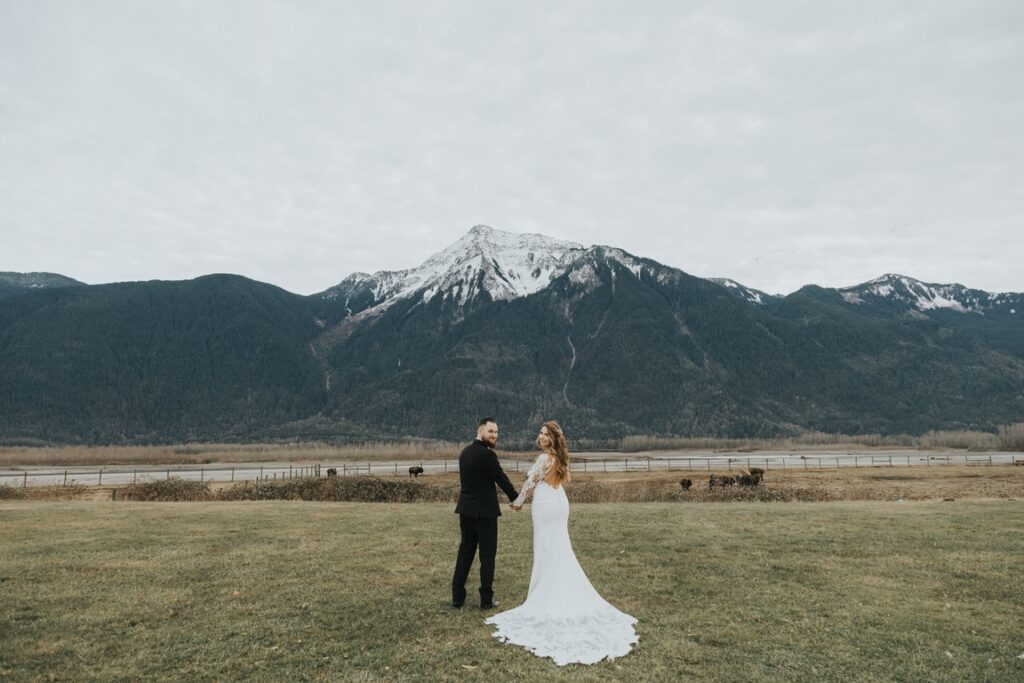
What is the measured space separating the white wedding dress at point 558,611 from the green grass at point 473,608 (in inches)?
14.7

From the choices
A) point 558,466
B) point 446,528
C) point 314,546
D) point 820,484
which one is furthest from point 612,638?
point 820,484

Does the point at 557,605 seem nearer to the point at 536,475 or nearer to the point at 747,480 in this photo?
the point at 536,475

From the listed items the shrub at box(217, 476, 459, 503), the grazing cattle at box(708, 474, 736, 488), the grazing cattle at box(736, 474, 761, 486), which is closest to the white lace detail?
the shrub at box(217, 476, 459, 503)

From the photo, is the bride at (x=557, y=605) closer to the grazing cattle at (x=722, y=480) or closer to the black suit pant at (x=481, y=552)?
the black suit pant at (x=481, y=552)

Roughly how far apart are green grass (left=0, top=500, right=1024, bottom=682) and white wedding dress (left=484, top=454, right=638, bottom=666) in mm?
374

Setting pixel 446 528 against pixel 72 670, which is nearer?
pixel 72 670

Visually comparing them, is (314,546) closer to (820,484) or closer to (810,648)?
(810,648)

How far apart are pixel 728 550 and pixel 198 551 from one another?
14236 mm

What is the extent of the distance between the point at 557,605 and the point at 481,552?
1.74 m

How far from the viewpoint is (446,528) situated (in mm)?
20234

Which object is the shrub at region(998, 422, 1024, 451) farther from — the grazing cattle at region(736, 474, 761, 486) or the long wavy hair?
the long wavy hair

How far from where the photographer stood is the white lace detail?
342 inches

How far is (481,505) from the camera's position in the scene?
34.6 ft

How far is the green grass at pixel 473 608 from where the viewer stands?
8.18 metres
